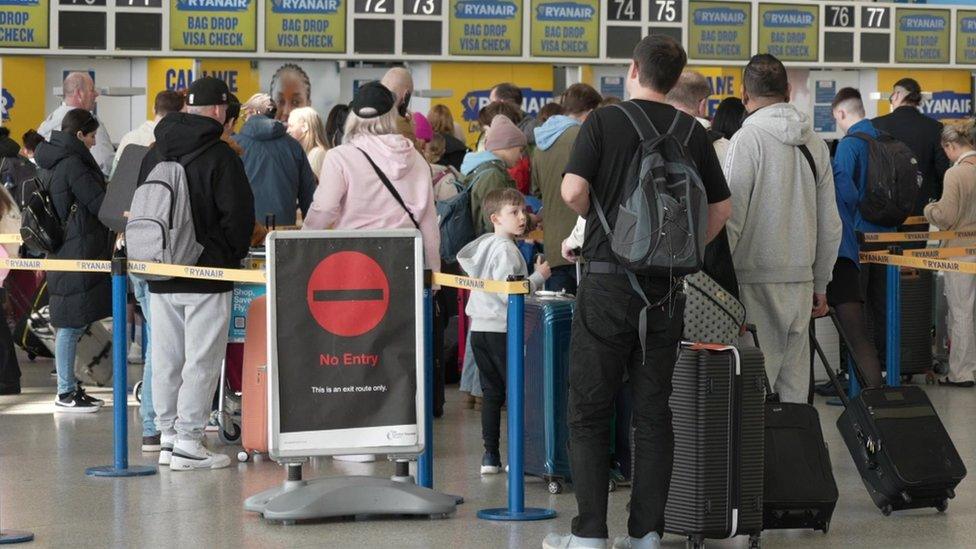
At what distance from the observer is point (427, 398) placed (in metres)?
6.21

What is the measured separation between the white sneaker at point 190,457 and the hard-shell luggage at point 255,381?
18cm

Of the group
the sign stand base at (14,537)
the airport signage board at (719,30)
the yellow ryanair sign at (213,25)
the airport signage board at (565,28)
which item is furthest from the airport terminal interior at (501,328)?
the airport signage board at (719,30)

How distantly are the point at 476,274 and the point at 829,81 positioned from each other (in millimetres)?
10677

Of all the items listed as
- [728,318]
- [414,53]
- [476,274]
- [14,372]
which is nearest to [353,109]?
[476,274]

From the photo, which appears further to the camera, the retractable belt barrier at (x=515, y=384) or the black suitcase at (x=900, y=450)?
the black suitcase at (x=900, y=450)

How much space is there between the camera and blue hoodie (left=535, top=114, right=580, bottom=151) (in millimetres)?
8500

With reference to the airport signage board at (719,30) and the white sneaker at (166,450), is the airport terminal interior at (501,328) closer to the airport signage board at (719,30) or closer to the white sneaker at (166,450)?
the white sneaker at (166,450)

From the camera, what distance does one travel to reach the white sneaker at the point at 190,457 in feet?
23.4

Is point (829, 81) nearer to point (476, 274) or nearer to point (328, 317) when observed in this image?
point (476, 274)

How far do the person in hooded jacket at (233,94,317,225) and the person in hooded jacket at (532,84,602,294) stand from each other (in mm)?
1288

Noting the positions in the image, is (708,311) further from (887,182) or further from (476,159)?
(476,159)

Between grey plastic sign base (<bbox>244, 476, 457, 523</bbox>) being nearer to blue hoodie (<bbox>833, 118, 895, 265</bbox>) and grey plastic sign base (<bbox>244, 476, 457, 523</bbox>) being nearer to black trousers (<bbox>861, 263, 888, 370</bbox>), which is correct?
blue hoodie (<bbox>833, 118, 895, 265</bbox>)

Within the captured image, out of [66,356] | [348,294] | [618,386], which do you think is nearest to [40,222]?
[66,356]

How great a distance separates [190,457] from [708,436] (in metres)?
2.67
